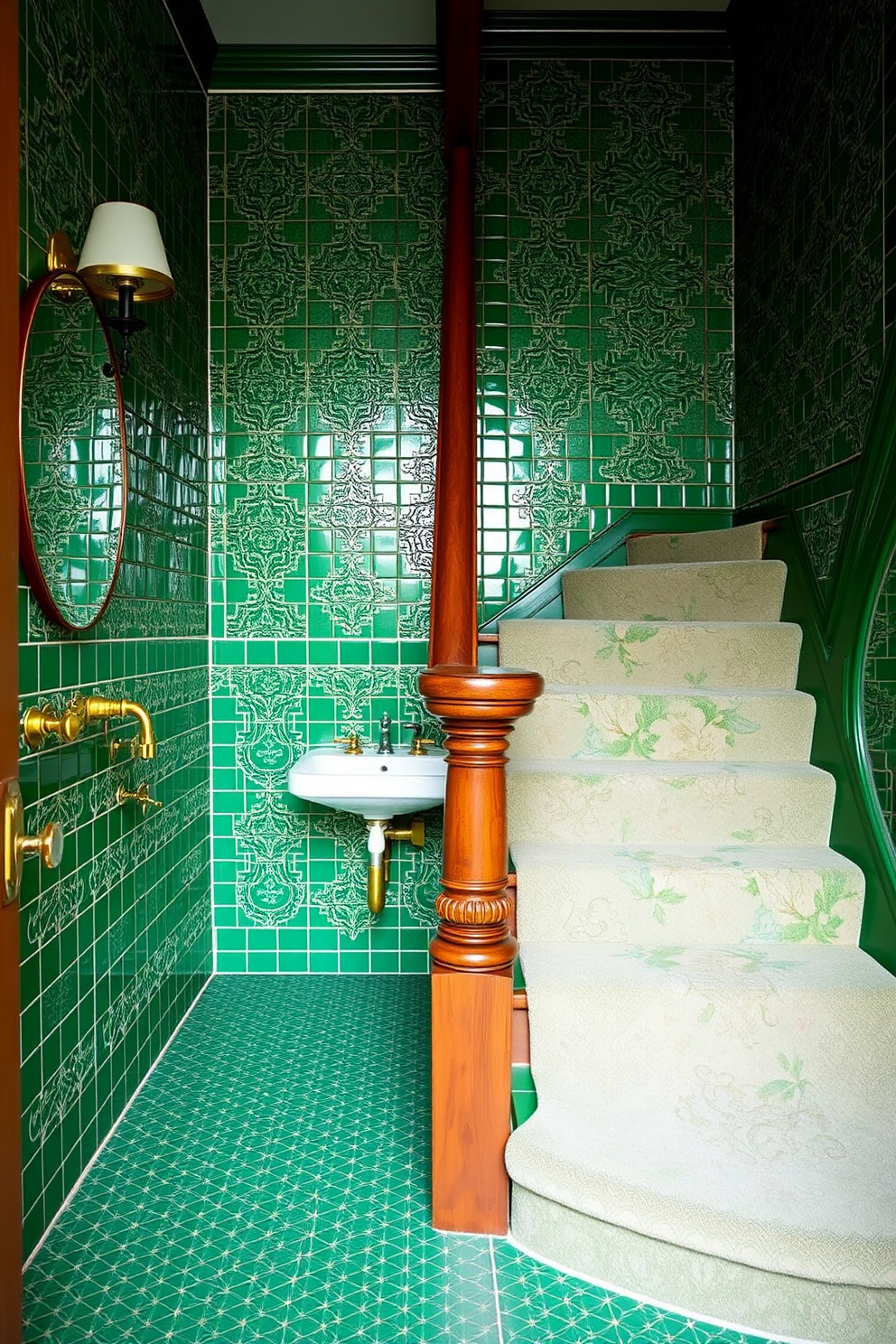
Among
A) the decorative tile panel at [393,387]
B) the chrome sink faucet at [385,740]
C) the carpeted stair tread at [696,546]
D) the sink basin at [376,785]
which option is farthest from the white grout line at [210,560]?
the carpeted stair tread at [696,546]

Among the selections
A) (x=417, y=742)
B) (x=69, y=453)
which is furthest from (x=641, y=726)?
(x=69, y=453)

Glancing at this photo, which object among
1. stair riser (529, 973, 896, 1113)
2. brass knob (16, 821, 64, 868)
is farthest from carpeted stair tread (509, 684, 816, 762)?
brass knob (16, 821, 64, 868)

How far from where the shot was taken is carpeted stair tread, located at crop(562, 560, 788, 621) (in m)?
2.72

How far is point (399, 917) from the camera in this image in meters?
3.36

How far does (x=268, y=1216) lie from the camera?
6.06 ft

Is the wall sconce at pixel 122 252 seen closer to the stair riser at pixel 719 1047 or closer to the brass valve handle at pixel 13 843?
the brass valve handle at pixel 13 843

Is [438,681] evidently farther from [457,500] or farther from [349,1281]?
[349,1281]

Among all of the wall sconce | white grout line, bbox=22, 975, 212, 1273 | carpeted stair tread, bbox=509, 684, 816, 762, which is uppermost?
the wall sconce

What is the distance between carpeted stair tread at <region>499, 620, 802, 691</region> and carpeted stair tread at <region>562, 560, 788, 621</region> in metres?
0.13

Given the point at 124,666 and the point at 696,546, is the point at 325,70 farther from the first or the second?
the point at 124,666

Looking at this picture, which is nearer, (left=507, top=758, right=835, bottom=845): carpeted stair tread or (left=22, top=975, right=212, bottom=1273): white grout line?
(left=22, top=975, right=212, bottom=1273): white grout line

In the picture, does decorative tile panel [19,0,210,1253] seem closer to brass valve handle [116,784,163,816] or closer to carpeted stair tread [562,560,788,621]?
brass valve handle [116,784,163,816]

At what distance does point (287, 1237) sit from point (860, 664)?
1.62 metres

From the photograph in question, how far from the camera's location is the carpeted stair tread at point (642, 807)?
2.19 metres
